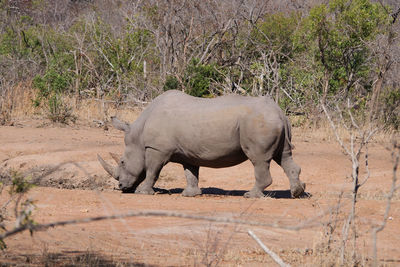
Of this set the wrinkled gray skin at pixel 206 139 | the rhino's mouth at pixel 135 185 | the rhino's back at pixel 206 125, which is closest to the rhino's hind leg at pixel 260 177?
the wrinkled gray skin at pixel 206 139

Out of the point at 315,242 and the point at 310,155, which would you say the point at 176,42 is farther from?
the point at 315,242

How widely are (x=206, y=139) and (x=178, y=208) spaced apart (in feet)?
5.48

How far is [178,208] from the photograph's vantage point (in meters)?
8.72

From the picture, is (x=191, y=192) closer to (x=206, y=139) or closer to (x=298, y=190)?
(x=206, y=139)

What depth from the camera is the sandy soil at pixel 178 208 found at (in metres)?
6.18

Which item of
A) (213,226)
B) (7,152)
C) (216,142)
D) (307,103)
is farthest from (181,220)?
(307,103)

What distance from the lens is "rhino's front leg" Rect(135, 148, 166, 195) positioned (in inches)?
408

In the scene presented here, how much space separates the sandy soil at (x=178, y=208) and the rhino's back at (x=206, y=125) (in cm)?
66

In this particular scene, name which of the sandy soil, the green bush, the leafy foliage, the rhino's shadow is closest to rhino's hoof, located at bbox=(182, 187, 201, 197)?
the sandy soil

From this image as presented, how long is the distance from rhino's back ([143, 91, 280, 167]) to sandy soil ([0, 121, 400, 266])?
665 millimetres

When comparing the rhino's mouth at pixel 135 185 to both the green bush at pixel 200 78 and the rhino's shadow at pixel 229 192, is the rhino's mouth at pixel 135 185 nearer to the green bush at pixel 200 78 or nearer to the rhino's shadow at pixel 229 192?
the rhino's shadow at pixel 229 192

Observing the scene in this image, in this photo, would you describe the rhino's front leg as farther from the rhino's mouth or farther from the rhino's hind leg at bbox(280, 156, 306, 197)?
the rhino's hind leg at bbox(280, 156, 306, 197)

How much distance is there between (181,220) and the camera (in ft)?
25.6

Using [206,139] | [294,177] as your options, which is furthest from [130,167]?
Answer: [294,177]
